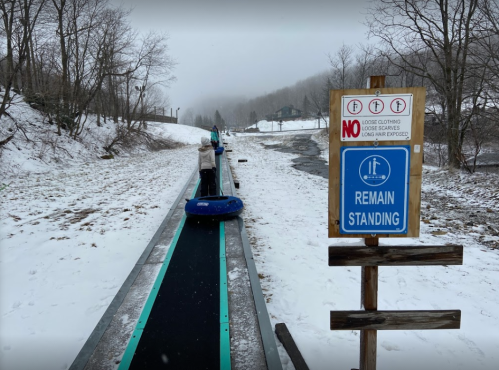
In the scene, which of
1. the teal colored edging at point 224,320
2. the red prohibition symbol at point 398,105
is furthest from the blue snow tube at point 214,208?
the red prohibition symbol at point 398,105

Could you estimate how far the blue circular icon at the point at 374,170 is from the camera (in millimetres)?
2320

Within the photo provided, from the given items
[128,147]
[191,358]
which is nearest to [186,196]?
[191,358]

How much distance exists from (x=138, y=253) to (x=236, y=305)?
2.58 m

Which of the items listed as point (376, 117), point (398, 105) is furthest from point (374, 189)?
point (398, 105)

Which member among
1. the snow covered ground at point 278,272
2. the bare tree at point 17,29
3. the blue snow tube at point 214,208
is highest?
the bare tree at point 17,29

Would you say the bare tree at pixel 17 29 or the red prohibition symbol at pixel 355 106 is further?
the bare tree at pixel 17 29

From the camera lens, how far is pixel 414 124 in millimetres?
2279

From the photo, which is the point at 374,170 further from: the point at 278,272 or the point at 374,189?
the point at 278,272

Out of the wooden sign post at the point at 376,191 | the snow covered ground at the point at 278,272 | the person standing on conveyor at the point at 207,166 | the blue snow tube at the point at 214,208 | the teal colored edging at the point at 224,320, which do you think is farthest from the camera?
the person standing on conveyor at the point at 207,166

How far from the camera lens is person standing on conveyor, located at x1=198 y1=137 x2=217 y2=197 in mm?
7809

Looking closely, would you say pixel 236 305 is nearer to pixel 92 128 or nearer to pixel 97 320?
pixel 97 320

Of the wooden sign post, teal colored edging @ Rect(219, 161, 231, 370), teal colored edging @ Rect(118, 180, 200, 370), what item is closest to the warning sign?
the wooden sign post

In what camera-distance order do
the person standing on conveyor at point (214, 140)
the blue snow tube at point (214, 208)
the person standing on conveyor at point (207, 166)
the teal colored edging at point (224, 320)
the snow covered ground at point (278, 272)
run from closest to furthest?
the teal colored edging at point (224, 320), the snow covered ground at point (278, 272), the blue snow tube at point (214, 208), the person standing on conveyor at point (207, 166), the person standing on conveyor at point (214, 140)

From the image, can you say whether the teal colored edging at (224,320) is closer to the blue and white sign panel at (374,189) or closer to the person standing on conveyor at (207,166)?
the blue and white sign panel at (374,189)
